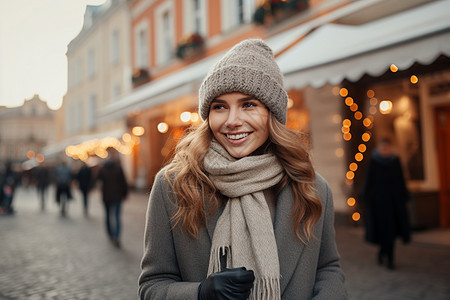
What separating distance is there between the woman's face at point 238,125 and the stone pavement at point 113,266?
3.37m

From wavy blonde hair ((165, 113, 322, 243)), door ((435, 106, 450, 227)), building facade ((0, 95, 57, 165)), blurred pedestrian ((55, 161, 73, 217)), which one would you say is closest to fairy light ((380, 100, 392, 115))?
door ((435, 106, 450, 227))

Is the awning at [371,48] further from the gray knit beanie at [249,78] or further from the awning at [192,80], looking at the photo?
the gray knit beanie at [249,78]

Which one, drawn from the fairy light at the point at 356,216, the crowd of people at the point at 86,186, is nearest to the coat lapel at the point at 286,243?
the crowd of people at the point at 86,186

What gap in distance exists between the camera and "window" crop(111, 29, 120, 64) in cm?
2200

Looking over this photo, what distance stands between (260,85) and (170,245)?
73cm

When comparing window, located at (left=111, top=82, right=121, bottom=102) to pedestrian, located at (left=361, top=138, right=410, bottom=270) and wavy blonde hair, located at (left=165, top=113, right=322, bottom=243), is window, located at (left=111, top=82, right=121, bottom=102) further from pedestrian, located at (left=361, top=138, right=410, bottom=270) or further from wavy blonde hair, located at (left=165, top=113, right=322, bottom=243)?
wavy blonde hair, located at (left=165, top=113, right=322, bottom=243)

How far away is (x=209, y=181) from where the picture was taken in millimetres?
1626

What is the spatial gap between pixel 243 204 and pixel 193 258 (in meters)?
0.29

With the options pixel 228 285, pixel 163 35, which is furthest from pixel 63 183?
pixel 228 285

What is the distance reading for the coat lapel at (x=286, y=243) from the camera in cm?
163

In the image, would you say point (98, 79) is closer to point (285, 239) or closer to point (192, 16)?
point (192, 16)

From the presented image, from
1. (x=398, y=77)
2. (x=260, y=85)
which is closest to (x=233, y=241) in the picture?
(x=260, y=85)

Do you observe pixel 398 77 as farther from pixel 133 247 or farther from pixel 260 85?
pixel 260 85

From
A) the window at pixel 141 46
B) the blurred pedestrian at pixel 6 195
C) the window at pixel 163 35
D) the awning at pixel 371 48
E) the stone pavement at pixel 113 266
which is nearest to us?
the awning at pixel 371 48
